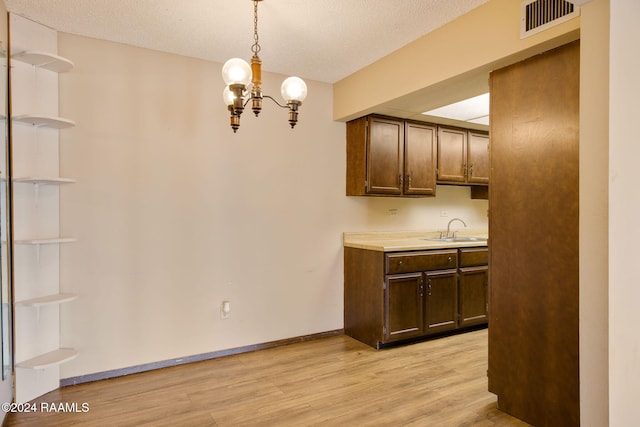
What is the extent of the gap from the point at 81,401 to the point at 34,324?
617 millimetres

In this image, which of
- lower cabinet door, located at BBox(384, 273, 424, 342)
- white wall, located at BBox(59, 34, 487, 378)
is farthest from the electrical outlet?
lower cabinet door, located at BBox(384, 273, 424, 342)

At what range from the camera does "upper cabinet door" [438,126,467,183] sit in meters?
4.23

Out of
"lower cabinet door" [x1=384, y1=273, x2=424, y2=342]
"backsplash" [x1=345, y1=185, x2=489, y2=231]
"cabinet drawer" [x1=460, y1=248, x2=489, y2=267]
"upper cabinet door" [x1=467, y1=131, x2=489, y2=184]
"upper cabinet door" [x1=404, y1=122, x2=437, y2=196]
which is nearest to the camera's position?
"lower cabinet door" [x1=384, y1=273, x2=424, y2=342]

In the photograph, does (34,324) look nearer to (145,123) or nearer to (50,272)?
(50,272)

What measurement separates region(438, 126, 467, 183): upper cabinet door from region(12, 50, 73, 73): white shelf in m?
3.47

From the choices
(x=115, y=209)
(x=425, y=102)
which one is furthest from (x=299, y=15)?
(x=115, y=209)

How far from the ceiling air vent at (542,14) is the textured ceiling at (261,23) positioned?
360 mm

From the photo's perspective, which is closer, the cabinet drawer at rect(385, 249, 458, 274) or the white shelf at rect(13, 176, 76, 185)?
the white shelf at rect(13, 176, 76, 185)

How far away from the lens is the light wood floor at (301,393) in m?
2.35

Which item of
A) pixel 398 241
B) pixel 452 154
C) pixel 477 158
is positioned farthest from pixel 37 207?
pixel 477 158

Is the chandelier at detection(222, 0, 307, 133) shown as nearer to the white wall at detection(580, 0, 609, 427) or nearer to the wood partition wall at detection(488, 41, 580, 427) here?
the wood partition wall at detection(488, 41, 580, 427)

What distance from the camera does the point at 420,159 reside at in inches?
160

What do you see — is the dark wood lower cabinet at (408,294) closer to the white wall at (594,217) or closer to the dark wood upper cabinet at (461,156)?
the dark wood upper cabinet at (461,156)

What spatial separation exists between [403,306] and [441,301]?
1.55ft
